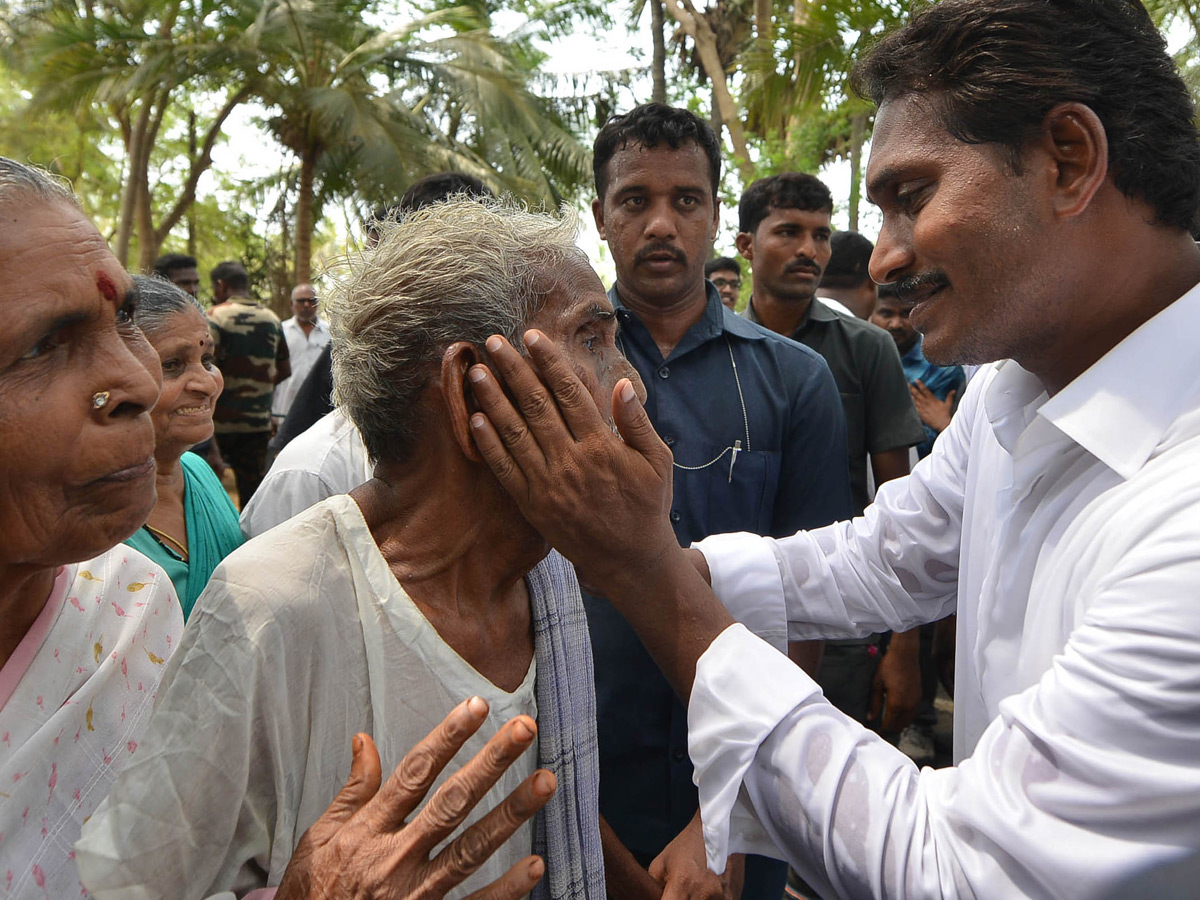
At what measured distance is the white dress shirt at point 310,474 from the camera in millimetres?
2566

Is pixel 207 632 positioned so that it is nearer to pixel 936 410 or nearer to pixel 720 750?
pixel 720 750

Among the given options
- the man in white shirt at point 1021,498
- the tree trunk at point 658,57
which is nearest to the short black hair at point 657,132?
the man in white shirt at point 1021,498

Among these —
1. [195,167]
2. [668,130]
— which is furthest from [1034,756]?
[195,167]

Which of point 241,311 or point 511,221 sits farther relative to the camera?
point 241,311

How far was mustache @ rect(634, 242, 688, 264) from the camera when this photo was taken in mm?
3191

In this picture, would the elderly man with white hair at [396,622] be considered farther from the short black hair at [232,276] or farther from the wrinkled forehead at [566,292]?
the short black hair at [232,276]

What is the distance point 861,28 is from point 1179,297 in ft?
24.0

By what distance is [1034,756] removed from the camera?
143cm

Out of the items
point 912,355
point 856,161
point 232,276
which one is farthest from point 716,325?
point 856,161

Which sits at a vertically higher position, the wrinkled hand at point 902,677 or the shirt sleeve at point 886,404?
the shirt sleeve at point 886,404

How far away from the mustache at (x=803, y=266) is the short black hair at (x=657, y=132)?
3.77ft

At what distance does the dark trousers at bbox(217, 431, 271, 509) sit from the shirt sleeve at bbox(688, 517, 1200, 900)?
6837mm

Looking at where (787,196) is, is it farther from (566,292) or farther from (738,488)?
(566,292)

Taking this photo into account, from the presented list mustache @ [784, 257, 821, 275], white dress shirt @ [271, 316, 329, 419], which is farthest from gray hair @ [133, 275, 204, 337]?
white dress shirt @ [271, 316, 329, 419]
